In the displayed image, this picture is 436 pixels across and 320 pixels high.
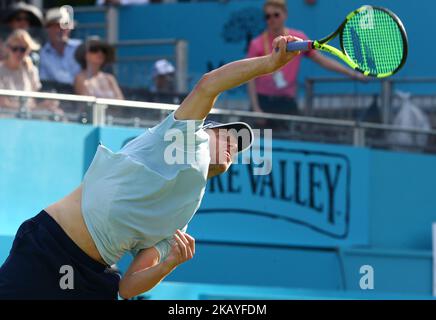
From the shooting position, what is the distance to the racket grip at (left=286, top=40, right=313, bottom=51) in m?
4.77

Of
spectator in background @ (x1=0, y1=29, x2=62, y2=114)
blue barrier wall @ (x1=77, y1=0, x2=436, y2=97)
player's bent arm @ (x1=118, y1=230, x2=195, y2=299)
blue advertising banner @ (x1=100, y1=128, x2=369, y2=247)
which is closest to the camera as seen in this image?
player's bent arm @ (x1=118, y1=230, x2=195, y2=299)

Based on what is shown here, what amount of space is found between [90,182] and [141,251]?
0.44 metres

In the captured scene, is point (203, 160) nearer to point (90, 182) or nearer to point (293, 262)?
point (90, 182)

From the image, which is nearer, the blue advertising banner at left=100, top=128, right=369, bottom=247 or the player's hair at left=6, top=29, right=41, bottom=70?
the player's hair at left=6, top=29, right=41, bottom=70

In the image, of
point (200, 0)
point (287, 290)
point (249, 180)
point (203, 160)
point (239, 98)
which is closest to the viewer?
point (203, 160)

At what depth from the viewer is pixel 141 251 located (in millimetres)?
5438

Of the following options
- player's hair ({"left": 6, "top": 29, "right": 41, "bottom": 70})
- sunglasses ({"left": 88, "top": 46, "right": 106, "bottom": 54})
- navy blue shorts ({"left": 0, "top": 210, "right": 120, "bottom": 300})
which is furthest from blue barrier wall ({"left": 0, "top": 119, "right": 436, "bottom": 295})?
navy blue shorts ({"left": 0, "top": 210, "right": 120, "bottom": 300})

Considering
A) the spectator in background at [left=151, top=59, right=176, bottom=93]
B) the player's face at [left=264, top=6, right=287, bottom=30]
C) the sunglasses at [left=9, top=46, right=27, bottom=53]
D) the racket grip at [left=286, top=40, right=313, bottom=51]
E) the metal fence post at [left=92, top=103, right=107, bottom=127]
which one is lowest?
the metal fence post at [left=92, top=103, right=107, bottom=127]

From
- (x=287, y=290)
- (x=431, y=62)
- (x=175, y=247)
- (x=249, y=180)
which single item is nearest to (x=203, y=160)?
(x=175, y=247)

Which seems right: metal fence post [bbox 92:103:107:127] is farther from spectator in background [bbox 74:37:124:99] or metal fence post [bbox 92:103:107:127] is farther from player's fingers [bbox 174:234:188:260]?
player's fingers [bbox 174:234:188:260]

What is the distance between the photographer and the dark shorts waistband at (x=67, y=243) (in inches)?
208

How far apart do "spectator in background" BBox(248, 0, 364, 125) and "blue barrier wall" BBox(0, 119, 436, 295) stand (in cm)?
45

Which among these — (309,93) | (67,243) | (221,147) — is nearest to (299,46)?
(221,147)

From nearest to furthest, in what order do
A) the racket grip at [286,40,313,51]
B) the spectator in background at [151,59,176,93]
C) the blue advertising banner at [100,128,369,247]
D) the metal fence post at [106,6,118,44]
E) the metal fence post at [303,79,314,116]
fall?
the racket grip at [286,40,313,51] → the blue advertising banner at [100,128,369,247] → the spectator in background at [151,59,176,93] → the metal fence post at [303,79,314,116] → the metal fence post at [106,6,118,44]
